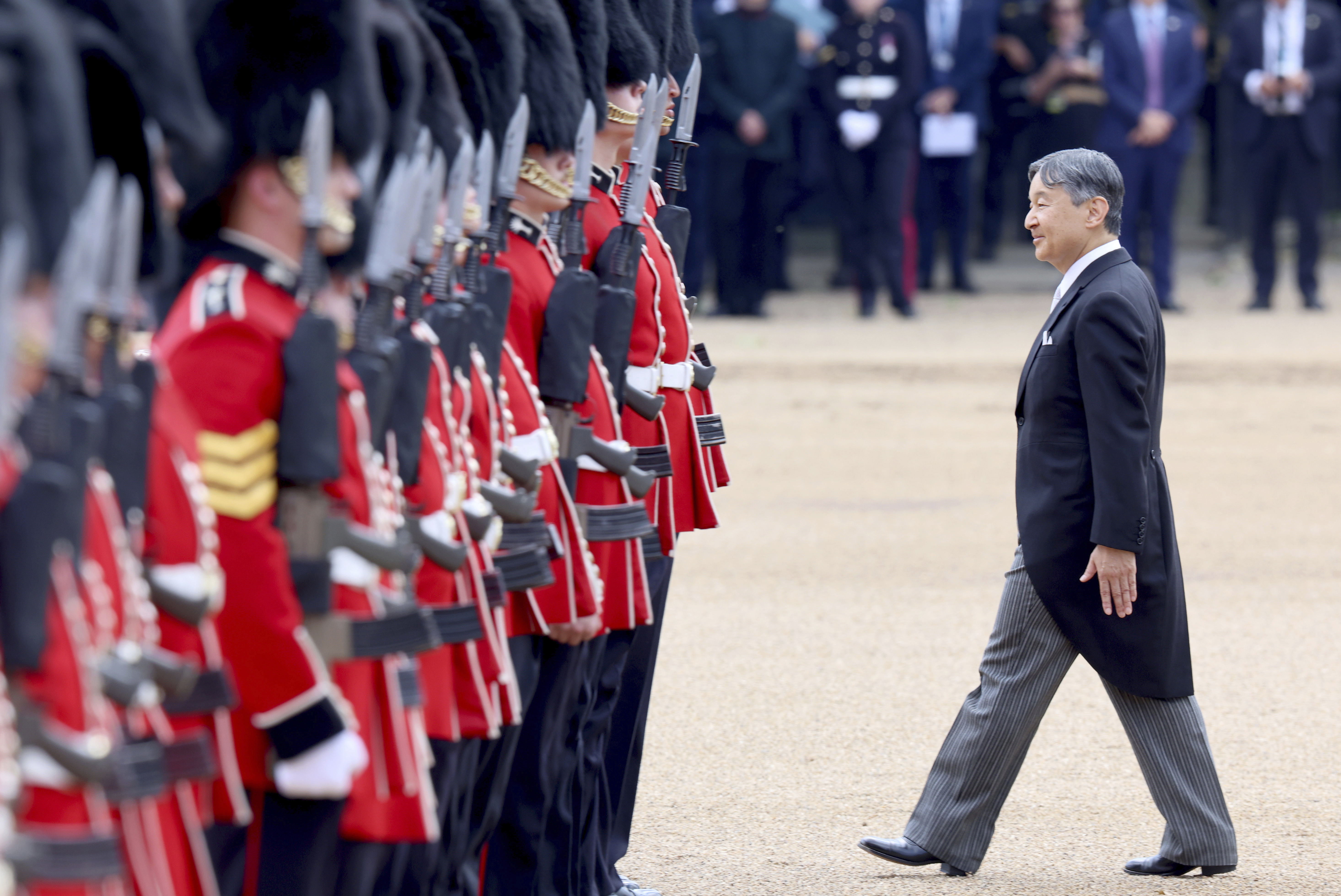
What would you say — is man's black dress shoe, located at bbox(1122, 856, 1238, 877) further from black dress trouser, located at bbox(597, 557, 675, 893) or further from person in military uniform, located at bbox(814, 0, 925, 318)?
person in military uniform, located at bbox(814, 0, 925, 318)

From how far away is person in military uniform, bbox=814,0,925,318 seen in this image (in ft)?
41.7

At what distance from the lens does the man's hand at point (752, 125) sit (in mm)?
12602

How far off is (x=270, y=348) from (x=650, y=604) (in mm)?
1490

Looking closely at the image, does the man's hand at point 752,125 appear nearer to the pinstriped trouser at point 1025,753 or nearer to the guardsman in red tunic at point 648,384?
the guardsman in red tunic at point 648,384

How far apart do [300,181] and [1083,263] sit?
201 cm

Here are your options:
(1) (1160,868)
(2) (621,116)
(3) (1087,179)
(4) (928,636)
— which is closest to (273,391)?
(2) (621,116)

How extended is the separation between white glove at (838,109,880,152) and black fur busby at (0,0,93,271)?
1078 cm

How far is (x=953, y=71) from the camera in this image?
13.5 metres

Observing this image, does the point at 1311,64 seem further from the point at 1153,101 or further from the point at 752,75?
the point at 752,75

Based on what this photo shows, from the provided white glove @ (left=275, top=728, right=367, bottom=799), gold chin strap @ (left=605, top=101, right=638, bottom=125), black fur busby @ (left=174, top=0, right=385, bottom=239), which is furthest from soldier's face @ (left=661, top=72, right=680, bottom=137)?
white glove @ (left=275, top=728, right=367, bottom=799)

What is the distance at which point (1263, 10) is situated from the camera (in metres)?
13.3

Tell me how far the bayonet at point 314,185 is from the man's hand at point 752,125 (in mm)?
10106

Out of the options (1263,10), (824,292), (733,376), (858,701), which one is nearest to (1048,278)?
(824,292)

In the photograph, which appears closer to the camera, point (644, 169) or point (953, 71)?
point (644, 169)
